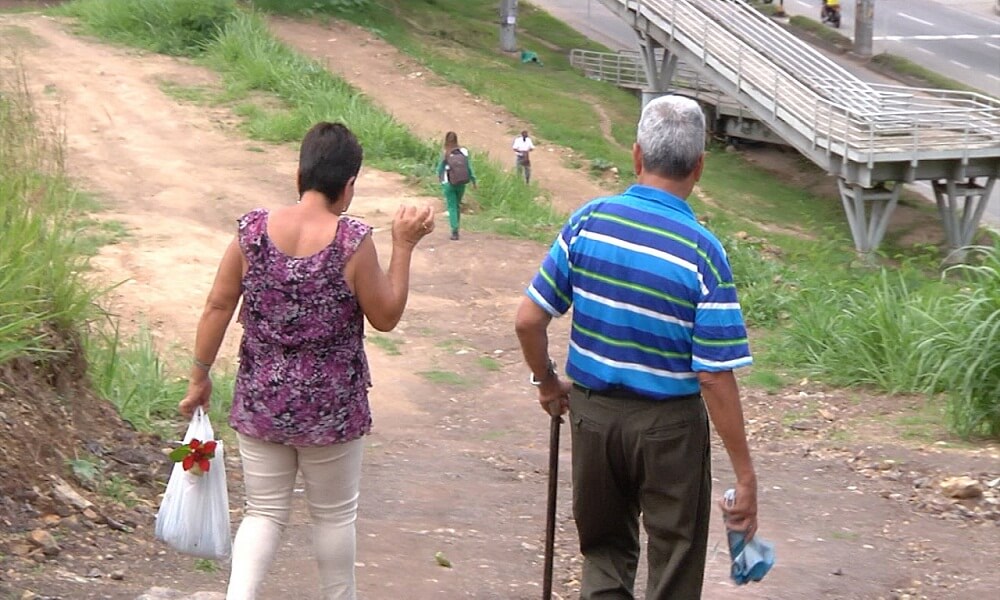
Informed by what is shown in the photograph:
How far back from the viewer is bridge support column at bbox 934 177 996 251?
2377 cm

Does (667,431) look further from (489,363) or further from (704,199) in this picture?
(704,199)

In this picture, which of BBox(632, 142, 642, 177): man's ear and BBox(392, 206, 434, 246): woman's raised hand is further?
BBox(392, 206, 434, 246): woman's raised hand

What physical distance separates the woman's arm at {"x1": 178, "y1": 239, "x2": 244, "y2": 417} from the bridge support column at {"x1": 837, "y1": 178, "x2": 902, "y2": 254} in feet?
64.9

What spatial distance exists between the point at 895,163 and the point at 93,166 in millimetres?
12757

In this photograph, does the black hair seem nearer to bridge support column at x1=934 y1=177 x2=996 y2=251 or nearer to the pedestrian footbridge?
the pedestrian footbridge

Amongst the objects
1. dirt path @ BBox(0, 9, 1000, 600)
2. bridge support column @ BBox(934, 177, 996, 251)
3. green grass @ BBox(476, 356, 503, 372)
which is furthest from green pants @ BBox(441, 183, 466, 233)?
bridge support column @ BBox(934, 177, 996, 251)

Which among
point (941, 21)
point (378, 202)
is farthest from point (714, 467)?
point (941, 21)

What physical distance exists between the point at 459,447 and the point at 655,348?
4.61 m

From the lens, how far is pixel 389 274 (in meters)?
4.13

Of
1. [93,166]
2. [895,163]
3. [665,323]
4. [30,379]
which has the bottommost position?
[895,163]

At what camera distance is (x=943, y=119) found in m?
22.9

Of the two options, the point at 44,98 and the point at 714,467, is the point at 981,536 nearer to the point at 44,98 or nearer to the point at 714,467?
the point at 714,467

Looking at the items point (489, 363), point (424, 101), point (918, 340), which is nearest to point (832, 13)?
point (424, 101)

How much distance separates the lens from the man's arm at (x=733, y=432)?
3.75 m
